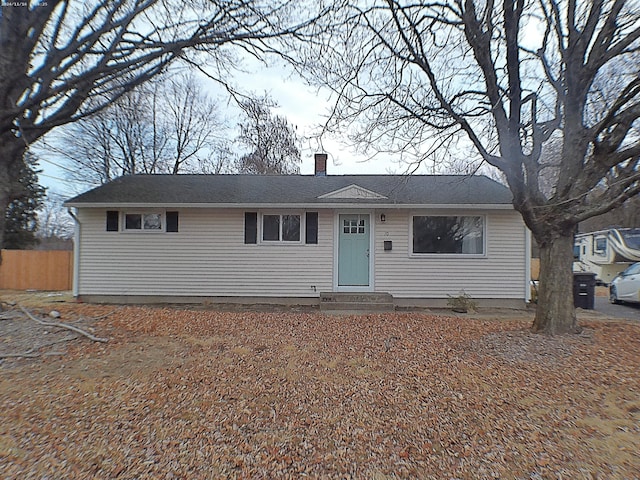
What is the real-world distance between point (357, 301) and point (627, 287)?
9.02 meters

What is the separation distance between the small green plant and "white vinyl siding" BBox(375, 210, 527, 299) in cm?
33

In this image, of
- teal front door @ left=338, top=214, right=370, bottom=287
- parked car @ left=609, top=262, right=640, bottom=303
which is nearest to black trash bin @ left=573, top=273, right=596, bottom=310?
parked car @ left=609, top=262, right=640, bottom=303

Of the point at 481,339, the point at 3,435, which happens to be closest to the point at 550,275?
the point at 481,339

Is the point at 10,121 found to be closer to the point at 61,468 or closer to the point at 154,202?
the point at 154,202

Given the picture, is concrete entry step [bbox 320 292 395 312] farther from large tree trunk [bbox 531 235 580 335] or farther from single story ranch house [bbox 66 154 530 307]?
large tree trunk [bbox 531 235 580 335]

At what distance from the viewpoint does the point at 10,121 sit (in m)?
6.11

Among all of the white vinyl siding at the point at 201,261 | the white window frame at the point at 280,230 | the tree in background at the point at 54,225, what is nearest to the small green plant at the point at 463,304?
the white vinyl siding at the point at 201,261

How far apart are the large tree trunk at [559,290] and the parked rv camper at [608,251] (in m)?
11.1

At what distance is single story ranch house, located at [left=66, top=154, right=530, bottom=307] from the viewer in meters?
10.0

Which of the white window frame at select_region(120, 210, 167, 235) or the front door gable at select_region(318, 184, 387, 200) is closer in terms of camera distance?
the front door gable at select_region(318, 184, 387, 200)

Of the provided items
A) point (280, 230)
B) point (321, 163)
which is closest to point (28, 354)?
point (280, 230)

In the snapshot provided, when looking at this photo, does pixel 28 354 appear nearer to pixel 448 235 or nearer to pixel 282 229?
pixel 282 229

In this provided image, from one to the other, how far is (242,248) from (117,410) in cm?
684

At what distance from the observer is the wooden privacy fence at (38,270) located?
13.6 metres
